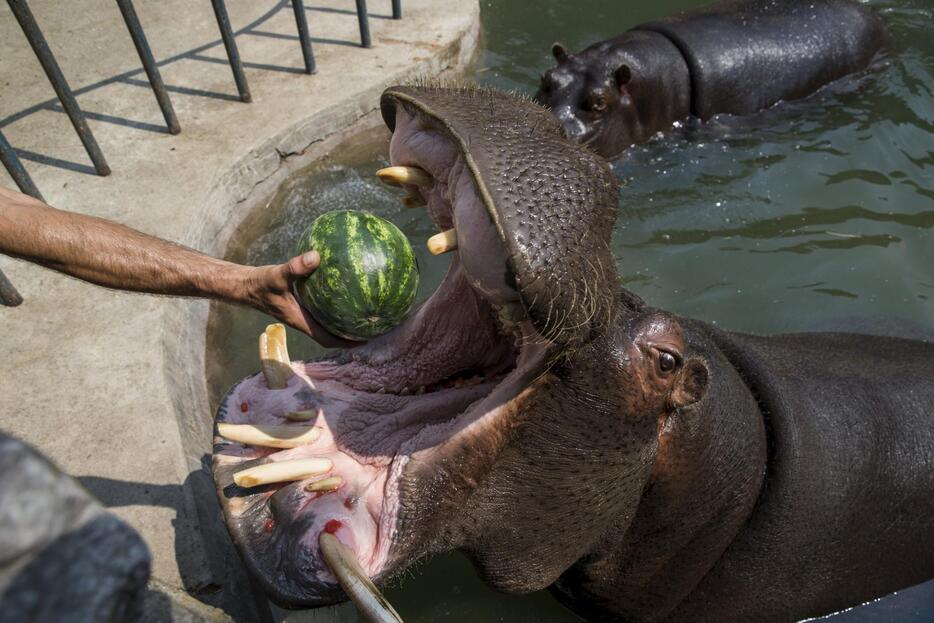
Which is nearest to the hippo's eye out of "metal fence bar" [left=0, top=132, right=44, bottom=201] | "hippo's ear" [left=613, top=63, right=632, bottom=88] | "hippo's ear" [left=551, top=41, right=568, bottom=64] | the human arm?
the human arm

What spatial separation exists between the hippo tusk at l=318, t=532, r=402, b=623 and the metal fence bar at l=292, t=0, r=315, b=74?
13.8ft

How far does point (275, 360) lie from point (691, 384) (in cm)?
124

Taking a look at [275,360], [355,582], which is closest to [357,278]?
[275,360]

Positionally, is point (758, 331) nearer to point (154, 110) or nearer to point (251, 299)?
point (251, 299)

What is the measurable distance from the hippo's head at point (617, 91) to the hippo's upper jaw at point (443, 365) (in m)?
3.98

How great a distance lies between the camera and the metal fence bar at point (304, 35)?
5.03 m

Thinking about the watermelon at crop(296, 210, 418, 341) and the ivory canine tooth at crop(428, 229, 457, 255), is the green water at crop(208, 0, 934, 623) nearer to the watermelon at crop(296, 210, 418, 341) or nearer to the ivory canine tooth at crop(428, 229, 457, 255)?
the watermelon at crop(296, 210, 418, 341)

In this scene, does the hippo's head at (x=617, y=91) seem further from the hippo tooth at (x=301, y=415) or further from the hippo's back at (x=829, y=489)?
the hippo tooth at (x=301, y=415)

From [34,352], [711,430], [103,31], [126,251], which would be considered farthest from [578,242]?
[103,31]

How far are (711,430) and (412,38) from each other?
15.7 ft

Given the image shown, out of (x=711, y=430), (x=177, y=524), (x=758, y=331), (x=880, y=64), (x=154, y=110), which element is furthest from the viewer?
(x=880, y=64)

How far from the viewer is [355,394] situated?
2291 millimetres

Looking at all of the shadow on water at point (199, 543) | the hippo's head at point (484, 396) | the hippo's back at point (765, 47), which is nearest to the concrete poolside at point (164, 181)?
the shadow on water at point (199, 543)

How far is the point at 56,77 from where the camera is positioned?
150 inches
